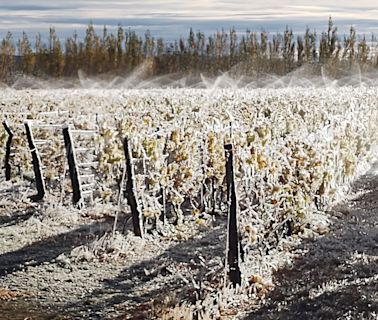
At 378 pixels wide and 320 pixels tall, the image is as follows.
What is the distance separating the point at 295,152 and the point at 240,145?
2.59 ft

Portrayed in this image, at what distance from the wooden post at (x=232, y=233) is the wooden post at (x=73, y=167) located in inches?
174

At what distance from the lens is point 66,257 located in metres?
8.45

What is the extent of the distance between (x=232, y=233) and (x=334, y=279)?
1.17 metres

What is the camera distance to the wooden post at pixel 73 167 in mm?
11195

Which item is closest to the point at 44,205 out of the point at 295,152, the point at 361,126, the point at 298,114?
the point at 295,152

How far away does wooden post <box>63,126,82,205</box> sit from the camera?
11.2 m

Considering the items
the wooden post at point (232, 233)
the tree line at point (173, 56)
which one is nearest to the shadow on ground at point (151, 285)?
the wooden post at point (232, 233)

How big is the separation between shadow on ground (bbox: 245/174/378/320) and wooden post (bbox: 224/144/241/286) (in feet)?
1.37

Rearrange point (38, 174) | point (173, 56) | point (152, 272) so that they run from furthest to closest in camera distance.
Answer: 1. point (173, 56)
2. point (38, 174)
3. point (152, 272)

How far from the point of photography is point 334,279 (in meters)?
7.39

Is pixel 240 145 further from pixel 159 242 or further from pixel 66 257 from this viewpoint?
pixel 66 257

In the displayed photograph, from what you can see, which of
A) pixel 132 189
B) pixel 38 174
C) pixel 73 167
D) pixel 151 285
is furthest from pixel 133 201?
pixel 38 174

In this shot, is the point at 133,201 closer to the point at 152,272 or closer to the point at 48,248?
the point at 48,248

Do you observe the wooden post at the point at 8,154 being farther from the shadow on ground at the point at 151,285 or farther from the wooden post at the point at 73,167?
the shadow on ground at the point at 151,285
